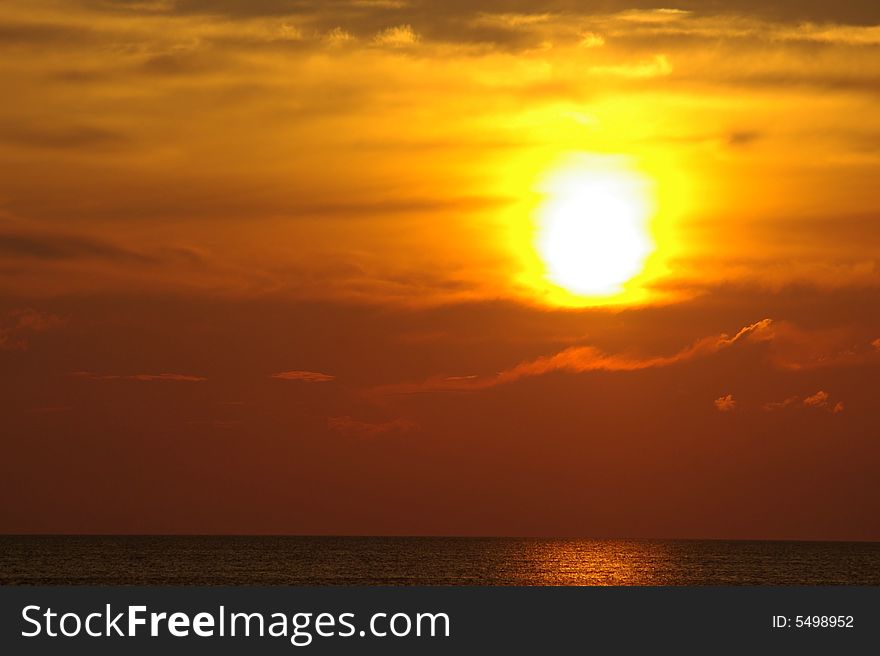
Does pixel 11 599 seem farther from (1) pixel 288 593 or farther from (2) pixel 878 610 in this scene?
(2) pixel 878 610

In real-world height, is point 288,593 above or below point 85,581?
below

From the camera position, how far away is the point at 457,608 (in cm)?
6700

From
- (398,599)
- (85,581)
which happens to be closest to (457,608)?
(398,599)

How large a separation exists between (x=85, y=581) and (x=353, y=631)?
447ft

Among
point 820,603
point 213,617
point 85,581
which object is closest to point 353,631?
point 213,617

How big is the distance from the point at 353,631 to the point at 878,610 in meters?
26.8

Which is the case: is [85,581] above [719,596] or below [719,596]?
above

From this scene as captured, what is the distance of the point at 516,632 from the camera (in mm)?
69438

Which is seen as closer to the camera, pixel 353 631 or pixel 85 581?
pixel 353 631

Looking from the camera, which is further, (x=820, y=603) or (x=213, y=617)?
(x=820, y=603)

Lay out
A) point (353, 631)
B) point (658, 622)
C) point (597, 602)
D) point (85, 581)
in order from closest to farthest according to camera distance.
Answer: point (353, 631) → point (658, 622) → point (597, 602) → point (85, 581)

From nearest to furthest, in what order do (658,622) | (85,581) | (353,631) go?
(353,631) → (658,622) → (85,581)

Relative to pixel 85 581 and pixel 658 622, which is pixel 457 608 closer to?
pixel 658 622

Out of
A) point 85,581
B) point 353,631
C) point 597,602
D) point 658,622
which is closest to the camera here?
point 353,631
